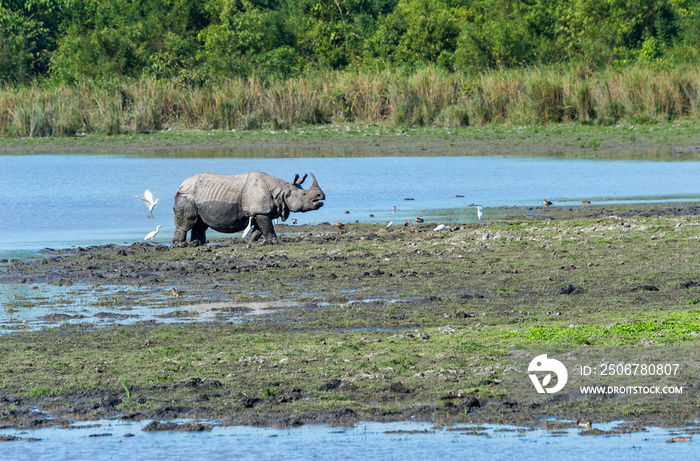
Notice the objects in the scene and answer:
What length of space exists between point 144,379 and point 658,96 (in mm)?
27702

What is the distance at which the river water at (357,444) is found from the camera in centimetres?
601

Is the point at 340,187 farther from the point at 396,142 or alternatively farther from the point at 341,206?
the point at 396,142

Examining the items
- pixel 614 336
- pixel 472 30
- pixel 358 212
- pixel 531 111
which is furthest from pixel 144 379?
pixel 472 30

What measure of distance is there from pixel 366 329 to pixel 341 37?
37.1 meters

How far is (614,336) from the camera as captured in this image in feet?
26.0

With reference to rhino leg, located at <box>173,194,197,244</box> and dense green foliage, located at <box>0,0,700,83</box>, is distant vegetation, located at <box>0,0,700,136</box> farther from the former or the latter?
rhino leg, located at <box>173,194,197,244</box>

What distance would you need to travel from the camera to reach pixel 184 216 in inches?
595

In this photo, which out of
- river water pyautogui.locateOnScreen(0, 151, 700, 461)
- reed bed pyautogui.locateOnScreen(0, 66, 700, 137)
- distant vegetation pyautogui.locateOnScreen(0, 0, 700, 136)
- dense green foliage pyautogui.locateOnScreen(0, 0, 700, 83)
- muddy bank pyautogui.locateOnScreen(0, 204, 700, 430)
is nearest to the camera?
river water pyautogui.locateOnScreen(0, 151, 700, 461)

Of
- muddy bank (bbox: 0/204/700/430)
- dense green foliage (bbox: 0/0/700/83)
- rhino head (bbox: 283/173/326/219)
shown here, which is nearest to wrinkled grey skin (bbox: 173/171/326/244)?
rhino head (bbox: 283/173/326/219)

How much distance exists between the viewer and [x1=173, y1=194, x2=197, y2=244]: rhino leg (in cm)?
1511

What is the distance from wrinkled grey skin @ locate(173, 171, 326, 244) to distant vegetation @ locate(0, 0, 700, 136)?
19.4 meters

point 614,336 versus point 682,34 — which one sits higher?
point 682,34

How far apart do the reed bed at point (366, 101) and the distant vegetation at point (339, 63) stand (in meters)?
0.05

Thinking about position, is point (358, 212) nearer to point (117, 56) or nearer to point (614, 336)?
point (614, 336)
